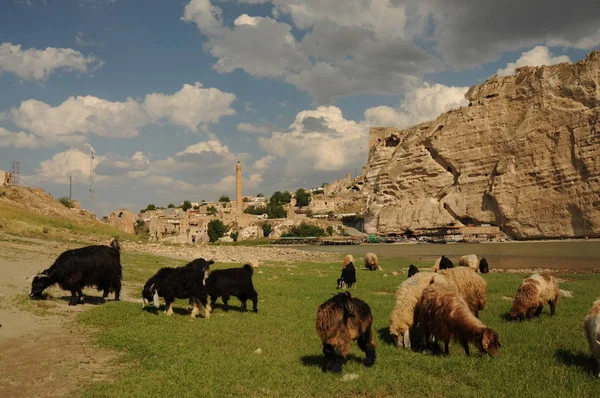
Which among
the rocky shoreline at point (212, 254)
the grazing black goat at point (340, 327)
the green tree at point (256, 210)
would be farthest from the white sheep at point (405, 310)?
the green tree at point (256, 210)

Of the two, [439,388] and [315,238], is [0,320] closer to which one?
[439,388]

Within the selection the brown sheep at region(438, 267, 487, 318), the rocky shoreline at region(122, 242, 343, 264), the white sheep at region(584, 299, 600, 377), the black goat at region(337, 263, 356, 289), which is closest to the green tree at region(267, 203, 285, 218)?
the rocky shoreline at region(122, 242, 343, 264)

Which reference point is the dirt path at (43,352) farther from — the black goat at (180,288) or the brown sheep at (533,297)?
the brown sheep at (533,297)

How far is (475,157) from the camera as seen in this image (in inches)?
3669

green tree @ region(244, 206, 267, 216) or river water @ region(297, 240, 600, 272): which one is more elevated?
green tree @ region(244, 206, 267, 216)

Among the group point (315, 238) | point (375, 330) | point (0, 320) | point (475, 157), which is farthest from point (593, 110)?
point (0, 320)

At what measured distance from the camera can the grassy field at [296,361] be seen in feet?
21.1

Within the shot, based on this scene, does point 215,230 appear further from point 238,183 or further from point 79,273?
point 79,273

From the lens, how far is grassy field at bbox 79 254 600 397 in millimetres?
6430

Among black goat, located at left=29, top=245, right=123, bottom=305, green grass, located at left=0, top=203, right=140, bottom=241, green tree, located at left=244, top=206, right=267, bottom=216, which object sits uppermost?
green tree, located at left=244, top=206, right=267, bottom=216

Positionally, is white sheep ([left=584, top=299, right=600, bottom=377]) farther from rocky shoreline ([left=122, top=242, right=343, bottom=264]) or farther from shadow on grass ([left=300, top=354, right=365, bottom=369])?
rocky shoreline ([left=122, top=242, right=343, bottom=264])

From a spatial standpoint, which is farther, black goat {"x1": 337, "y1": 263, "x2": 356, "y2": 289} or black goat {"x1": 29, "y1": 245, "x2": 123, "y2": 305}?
black goat {"x1": 337, "y1": 263, "x2": 356, "y2": 289}

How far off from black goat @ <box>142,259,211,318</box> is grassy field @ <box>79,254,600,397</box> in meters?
0.41

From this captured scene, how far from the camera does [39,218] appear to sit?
38.2 m
